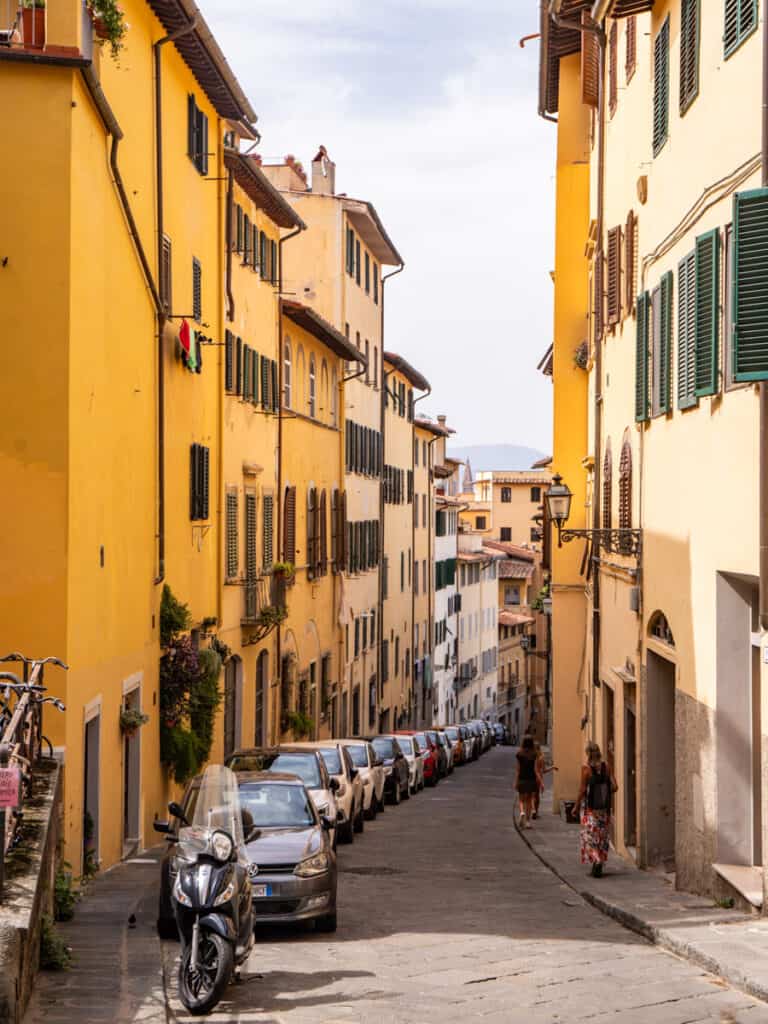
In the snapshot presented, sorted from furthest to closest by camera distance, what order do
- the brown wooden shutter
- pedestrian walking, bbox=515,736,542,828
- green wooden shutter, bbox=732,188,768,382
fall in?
1. the brown wooden shutter
2. pedestrian walking, bbox=515,736,542,828
3. green wooden shutter, bbox=732,188,768,382

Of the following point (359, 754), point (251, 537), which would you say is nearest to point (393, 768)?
point (359, 754)

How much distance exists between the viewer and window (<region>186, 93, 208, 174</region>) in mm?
25047

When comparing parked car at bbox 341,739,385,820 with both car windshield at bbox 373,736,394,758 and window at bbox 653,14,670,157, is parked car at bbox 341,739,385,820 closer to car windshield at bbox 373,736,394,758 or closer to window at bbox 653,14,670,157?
car windshield at bbox 373,736,394,758

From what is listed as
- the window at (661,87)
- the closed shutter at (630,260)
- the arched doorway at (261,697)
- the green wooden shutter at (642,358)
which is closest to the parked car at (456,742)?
the arched doorway at (261,697)

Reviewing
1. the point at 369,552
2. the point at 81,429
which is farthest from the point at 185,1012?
the point at 369,552

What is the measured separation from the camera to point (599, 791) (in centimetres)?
1869

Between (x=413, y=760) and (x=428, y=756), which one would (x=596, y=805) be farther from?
(x=428, y=756)

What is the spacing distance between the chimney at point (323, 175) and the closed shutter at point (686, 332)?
3317cm

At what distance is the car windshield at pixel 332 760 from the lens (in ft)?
81.0

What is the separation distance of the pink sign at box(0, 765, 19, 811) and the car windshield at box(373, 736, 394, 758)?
25.1 metres

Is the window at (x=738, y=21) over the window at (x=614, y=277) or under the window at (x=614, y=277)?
over

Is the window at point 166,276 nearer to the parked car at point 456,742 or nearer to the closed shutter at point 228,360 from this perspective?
the closed shutter at point 228,360

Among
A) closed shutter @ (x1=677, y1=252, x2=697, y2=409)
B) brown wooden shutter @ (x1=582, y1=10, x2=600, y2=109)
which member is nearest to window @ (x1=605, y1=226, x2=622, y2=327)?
brown wooden shutter @ (x1=582, y1=10, x2=600, y2=109)

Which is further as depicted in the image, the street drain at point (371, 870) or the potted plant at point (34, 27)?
the street drain at point (371, 870)
